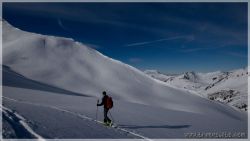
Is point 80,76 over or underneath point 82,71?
underneath

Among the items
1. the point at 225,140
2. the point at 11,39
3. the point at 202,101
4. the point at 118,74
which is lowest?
the point at 225,140

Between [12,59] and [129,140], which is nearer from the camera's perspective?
[129,140]

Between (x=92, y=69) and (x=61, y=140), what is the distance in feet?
252

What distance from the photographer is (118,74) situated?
91.1m

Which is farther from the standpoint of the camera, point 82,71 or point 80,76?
point 82,71

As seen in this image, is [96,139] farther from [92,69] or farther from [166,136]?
[92,69]

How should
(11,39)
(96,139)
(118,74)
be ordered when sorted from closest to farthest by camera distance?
(96,139)
(118,74)
(11,39)

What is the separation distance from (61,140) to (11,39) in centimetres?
9666

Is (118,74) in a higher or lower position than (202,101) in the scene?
higher

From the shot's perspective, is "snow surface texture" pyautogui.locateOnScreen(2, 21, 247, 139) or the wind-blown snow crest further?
the wind-blown snow crest

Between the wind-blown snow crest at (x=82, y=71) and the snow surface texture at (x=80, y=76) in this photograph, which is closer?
the snow surface texture at (x=80, y=76)

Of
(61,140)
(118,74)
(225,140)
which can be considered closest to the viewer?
(61,140)

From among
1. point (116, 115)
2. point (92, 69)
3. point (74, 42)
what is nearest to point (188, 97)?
point (92, 69)

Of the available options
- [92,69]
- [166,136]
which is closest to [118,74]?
[92,69]
